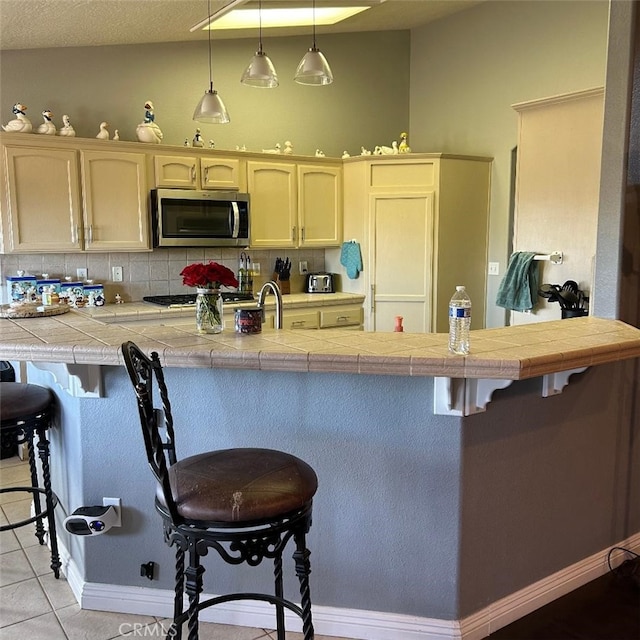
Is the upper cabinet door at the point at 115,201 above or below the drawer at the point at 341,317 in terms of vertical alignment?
above

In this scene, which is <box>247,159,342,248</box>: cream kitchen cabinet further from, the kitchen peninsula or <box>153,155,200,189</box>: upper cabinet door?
the kitchen peninsula

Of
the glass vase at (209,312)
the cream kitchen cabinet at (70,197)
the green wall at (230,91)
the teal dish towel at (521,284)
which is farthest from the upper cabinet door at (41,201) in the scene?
the teal dish towel at (521,284)

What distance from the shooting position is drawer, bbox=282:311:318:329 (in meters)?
4.69

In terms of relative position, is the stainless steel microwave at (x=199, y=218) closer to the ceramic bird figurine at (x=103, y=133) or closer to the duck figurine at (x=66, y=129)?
the ceramic bird figurine at (x=103, y=133)

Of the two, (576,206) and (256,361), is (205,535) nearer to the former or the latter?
(256,361)

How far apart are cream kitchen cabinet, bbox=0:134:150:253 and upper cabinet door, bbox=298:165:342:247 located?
4.23ft

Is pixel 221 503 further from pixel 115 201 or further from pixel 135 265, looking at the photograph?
pixel 135 265

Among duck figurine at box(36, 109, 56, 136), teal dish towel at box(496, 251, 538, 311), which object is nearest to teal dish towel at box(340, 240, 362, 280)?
teal dish towel at box(496, 251, 538, 311)

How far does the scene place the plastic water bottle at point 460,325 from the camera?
1.76m

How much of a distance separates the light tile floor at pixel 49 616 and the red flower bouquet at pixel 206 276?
121 centimetres

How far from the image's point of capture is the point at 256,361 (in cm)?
179

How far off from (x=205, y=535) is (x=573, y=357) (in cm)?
116

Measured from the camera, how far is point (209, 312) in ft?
6.94

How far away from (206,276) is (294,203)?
2998 mm
